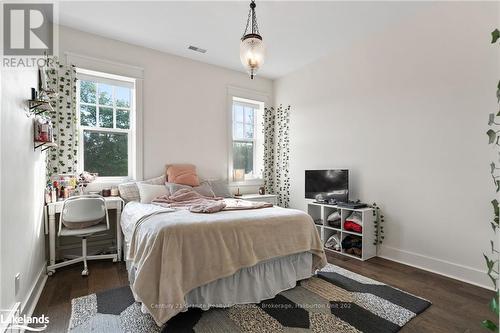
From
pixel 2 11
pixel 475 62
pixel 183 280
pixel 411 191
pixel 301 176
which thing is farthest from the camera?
pixel 301 176

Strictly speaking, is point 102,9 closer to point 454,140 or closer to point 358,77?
point 358,77

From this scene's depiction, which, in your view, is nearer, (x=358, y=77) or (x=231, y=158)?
(x=358, y=77)

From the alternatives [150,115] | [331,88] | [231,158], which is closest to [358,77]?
[331,88]

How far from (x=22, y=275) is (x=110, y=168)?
1904 millimetres

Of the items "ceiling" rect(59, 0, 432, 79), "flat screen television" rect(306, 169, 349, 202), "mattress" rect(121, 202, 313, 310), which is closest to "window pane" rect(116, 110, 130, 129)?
"ceiling" rect(59, 0, 432, 79)

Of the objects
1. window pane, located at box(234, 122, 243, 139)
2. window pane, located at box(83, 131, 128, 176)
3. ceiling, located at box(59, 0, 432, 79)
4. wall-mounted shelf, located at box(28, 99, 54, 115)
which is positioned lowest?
window pane, located at box(83, 131, 128, 176)

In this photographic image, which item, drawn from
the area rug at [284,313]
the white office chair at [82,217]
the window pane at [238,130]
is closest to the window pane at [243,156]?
the window pane at [238,130]

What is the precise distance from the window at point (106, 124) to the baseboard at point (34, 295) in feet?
4.44

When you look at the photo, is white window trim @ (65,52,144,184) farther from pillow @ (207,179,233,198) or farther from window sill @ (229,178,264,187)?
window sill @ (229,178,264,187)

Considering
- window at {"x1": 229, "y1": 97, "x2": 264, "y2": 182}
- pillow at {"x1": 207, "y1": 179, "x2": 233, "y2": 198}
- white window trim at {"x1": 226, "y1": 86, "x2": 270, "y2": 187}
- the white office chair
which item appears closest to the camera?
the white office chair

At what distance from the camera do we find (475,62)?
2.58m

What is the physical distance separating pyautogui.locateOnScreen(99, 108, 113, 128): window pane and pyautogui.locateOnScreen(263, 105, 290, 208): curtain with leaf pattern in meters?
2.69
